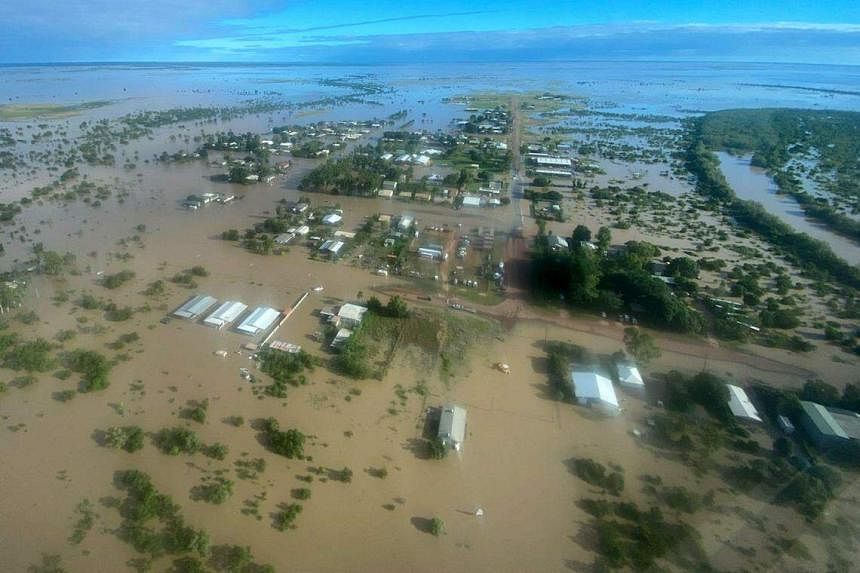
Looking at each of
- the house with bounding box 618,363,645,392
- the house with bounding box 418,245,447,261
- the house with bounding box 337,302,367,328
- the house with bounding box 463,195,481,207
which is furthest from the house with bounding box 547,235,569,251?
the house with bounding box 337,302,367,328

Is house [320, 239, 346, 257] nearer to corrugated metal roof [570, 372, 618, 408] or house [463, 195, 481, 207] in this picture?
house [463, 195, 481, 207]

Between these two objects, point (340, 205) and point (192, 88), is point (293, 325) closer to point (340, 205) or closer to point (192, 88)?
point (340, 205)

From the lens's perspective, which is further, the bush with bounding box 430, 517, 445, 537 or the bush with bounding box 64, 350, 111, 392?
the bush with bounding box 64, 350, 111, 392

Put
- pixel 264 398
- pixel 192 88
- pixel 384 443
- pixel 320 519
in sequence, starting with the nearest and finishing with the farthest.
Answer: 1. pixel 320 519
2. pixel 384 443
3. pixel 264 398
4. pixel 192 88

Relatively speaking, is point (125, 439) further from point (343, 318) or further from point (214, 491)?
point (343, 318)

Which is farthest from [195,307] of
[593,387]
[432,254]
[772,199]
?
[772,199]

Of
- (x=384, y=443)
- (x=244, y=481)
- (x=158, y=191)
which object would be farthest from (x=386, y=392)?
(x=158, y=191)
